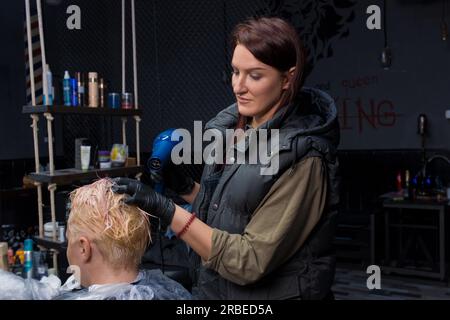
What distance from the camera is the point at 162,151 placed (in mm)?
1784

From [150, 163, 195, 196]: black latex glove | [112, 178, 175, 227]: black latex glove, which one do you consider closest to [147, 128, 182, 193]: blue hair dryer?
[150, 163, 195, 196]: black latex glove

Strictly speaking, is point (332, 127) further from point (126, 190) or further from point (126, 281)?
point (126, 281)

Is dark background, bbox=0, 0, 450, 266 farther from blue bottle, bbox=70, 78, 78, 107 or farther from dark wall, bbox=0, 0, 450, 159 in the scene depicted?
blue bottle, bbox=70, 78, 78, 107

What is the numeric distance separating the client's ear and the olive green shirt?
0.33 m

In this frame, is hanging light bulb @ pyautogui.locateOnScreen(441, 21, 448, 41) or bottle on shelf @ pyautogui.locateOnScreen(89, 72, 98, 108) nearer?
bottle on shelf @ pyautogui.locateOnScreen(89, 72, 98, 108)

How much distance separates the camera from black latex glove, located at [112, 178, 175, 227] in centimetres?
124

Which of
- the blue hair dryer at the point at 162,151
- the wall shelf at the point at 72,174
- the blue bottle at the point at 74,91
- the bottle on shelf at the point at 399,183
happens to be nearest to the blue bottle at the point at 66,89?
the blue bottle at the point at 74,91

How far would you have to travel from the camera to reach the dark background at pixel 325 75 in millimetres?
5172

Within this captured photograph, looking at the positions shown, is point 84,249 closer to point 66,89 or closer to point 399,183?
point 66,89

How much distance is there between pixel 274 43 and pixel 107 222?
2.26 feet

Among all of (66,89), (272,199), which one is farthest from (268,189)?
(66,89)

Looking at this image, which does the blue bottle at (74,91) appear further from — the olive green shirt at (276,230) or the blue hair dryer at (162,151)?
the olive green shirt at (276,230)

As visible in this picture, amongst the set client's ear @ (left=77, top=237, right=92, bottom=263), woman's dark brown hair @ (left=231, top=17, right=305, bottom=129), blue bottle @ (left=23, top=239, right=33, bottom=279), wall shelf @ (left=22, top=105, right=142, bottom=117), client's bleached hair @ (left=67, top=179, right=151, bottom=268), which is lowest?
blue bottle @ (left=23, top=239, right=33, bottom=279)

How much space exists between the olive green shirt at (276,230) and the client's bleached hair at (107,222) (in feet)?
0.77
